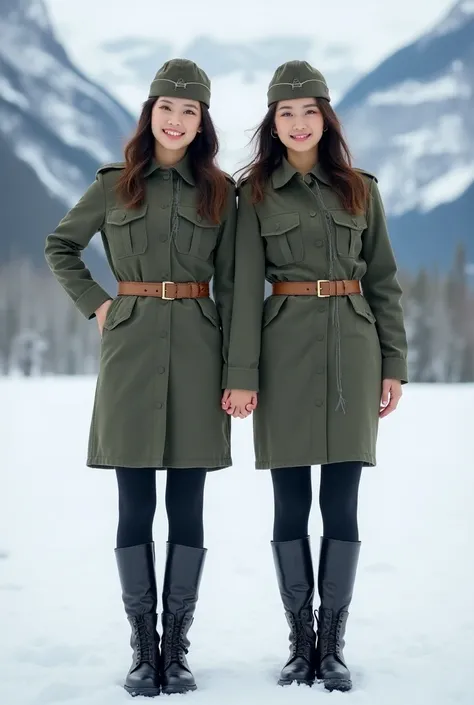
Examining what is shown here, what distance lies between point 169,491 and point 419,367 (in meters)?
16.7

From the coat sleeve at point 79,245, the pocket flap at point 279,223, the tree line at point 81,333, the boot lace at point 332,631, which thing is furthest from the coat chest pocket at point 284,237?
the tree line at point 81,333

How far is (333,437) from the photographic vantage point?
2404 millimetres

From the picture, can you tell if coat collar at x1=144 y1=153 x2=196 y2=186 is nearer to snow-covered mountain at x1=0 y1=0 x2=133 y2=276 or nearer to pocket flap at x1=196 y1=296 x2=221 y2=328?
pocket flap at x1=196 y1=296 x2=221 y2=328

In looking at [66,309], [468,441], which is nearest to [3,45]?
[66,309]

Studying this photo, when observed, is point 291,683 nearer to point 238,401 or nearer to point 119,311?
point 238,401

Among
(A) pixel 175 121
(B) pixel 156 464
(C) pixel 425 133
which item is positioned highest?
(C) pixel 425 133

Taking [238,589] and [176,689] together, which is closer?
[176,689]

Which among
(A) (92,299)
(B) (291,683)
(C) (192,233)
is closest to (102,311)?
(A) (92,299)

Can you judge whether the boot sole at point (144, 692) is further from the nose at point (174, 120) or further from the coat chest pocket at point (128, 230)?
the nose at point (174, 120)

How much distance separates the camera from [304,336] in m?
2.42

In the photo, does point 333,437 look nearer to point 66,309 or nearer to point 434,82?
point 66,309

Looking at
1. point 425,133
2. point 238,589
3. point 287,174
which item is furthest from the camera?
point 425,133

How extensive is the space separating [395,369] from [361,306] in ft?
0.63

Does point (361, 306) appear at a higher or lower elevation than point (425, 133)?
lower
